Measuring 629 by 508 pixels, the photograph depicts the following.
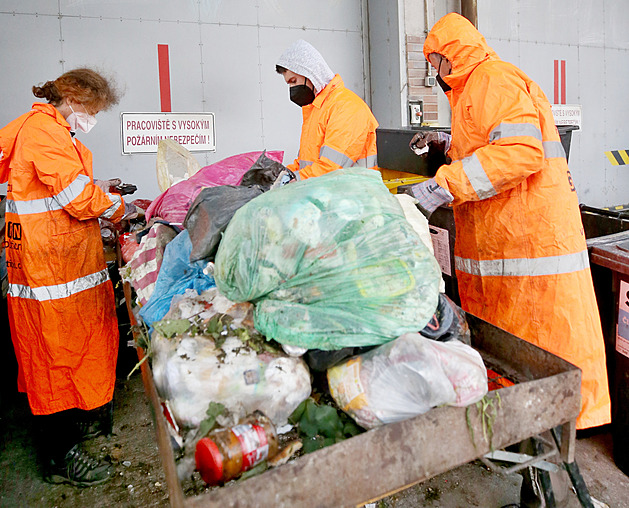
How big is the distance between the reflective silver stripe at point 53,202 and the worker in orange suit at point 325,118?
1.19m

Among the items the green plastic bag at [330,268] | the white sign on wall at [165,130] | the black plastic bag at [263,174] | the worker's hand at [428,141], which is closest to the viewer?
the green plastic bag at [330,268]

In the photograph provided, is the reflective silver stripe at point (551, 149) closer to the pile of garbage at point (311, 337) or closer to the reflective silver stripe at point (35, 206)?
the pile of garbage at point (311, 337)

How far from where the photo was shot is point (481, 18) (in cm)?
581

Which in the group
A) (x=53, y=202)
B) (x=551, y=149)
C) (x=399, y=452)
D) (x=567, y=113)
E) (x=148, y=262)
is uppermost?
(x=567, y=113)

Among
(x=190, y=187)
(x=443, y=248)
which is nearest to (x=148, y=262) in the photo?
(x=190, y=187)

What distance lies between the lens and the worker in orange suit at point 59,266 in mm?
2691

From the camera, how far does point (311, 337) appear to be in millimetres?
1280

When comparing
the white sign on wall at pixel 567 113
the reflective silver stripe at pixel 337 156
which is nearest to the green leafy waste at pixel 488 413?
the reflective silver stripe at pixel 337 156

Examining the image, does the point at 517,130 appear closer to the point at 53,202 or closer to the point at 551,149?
the point at 551,149

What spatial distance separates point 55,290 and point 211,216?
1.66m

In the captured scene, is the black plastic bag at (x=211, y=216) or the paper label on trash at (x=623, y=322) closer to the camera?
the black plastic bag at (x=211, y=216)

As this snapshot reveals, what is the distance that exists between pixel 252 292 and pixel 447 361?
0.55m

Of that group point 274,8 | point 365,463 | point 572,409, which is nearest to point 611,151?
point 274,8

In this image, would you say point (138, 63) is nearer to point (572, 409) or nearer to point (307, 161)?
point (307, 161)
